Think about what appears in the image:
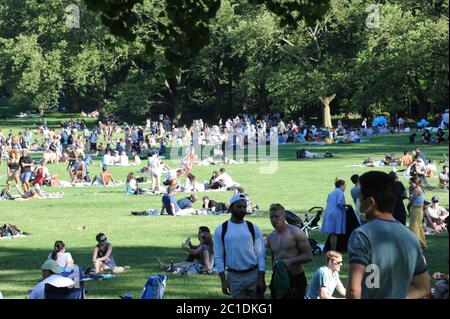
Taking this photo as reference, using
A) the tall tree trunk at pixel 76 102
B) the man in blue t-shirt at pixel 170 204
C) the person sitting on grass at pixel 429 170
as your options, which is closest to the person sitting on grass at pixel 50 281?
the man in blue t-shirt at pixel 170 204

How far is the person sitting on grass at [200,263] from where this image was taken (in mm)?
15719

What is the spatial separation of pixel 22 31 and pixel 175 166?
163 ft

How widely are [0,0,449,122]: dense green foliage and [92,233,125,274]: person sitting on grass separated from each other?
33.0m

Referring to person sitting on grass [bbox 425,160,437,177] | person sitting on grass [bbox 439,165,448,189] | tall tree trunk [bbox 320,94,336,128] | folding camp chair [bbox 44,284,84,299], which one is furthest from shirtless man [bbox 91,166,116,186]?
tall tree trunk [bbox 320,94,336,128]

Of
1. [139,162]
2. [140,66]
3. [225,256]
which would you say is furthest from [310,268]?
[140,66]

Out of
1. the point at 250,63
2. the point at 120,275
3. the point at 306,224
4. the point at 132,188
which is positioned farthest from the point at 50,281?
the point at 250,63

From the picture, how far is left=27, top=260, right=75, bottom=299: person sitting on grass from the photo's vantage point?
11023 mm

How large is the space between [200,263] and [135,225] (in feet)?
23.8

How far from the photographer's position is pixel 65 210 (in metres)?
26.5

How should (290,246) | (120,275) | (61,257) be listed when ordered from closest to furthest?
(290,246) < (61,257) < (120,275)

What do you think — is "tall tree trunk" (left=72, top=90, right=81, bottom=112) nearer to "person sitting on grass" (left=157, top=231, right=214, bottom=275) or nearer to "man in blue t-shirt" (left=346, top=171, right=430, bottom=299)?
"person sitting on grass" (left=157, top=231, right=214, bottom=275)

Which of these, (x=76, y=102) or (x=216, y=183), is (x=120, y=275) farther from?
(x=76, y=102)

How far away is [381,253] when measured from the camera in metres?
6.14

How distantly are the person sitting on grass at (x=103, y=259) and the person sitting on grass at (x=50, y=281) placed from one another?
4.45m
